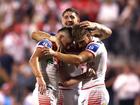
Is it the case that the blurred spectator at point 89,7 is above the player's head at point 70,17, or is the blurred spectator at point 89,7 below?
above

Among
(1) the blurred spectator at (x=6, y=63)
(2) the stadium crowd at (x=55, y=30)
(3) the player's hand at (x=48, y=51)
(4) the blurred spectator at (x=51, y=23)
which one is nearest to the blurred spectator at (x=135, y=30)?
(2) the stadium crowd at (x=55, y=30)

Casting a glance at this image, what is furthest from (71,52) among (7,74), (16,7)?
(16,7)

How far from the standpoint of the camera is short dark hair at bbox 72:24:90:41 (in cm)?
960

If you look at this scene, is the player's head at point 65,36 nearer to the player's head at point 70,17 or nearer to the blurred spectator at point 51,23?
the player's head at point 70,17

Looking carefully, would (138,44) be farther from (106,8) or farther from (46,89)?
(46,89)

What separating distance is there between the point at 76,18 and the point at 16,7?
30.4ft

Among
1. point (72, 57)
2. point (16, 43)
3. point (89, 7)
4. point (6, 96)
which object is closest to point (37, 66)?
point (72, 57)

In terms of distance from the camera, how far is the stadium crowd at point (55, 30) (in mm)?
15586

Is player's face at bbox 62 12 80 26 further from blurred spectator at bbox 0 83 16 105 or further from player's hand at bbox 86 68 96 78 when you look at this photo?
blurred spectator at bbox 0 83 16 105

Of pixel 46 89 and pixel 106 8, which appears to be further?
pixel 106 8

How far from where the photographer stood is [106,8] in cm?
1762

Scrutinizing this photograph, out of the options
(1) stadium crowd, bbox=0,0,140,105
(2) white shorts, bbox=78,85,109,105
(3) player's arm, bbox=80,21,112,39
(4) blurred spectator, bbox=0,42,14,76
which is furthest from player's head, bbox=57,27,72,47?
(4) blurred spectator, bbox=0,42,14,76

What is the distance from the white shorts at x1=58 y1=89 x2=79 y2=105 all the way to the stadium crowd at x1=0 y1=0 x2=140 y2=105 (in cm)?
499

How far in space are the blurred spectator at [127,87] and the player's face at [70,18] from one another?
6.00 meters
